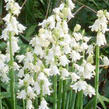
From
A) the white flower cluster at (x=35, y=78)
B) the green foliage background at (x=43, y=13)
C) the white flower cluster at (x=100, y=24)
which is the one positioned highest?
the green foliage background at (x=43, y=13)

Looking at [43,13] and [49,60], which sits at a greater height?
[43,13]

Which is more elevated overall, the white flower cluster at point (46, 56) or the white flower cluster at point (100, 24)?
the white flower cluster at point (100, 24)

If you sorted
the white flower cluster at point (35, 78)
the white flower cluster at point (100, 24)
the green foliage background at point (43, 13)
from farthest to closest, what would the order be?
the green foliage background at point (43, 13)
the white flower cluster at point (100, 24)
the white flower cluster at point (35, 78)

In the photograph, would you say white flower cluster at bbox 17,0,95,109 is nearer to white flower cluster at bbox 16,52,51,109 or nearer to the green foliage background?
white flower cluster at bbox 16,52,51,109

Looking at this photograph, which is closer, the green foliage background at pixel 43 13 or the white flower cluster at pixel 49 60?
the white flower cluster at pixel 49 60

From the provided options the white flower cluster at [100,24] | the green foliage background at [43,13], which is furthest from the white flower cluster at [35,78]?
the green foliage background at [43,13]

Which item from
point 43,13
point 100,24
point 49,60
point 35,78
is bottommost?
point 35,78

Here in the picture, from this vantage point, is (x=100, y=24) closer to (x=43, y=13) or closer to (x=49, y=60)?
(x=49, y=60)

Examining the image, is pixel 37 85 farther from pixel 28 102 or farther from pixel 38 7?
pixel 38 7

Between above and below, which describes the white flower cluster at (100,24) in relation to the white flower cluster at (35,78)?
above

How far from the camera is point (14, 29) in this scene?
237 cm

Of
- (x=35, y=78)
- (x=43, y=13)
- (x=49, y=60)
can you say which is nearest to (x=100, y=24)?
(x=49, y=60)

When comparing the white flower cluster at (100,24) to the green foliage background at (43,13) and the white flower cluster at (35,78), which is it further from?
the green foliage background at (43,13)

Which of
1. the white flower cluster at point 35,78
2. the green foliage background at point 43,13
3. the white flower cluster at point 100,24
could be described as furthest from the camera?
the green foliage background at point 43,13
